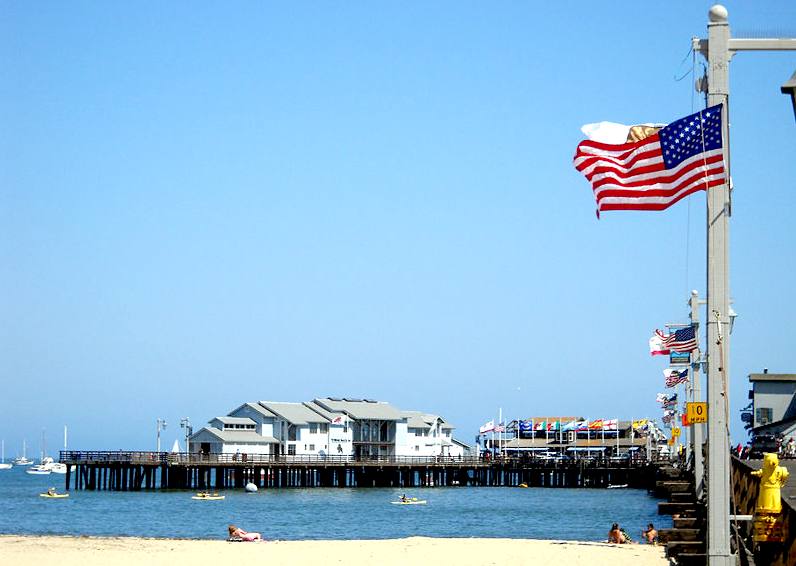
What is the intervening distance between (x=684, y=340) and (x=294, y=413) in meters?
73.8

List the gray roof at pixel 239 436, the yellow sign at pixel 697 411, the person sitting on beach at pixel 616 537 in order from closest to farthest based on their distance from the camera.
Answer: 1. the yellow sign at pixel 697 411
2. the person sitting on beach at pixel 616 537
3. the gray roof at pixel 239 436

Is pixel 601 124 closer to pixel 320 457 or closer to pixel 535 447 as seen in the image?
pixel 320 457

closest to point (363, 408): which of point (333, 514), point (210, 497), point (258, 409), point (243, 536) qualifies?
point (258, 409)

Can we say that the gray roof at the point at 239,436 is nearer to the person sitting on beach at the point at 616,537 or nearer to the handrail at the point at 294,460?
the handrail at the point at 294,460

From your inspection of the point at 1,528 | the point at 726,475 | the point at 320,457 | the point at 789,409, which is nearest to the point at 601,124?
the point at 726,475

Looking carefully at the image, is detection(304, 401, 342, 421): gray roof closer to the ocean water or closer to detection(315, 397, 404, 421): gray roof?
detection(315, 397, 404, 421): gray roof

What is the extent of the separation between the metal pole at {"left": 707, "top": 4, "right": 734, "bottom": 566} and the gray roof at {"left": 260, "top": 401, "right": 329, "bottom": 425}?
90354mm

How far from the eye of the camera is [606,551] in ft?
129

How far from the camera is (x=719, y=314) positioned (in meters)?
12.9

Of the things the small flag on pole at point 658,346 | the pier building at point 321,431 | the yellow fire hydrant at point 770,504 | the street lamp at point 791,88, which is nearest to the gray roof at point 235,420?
the pier building at point 321,431

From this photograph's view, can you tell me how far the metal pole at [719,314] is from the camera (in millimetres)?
12922

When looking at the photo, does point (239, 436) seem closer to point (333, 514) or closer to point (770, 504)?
point (333, 514)

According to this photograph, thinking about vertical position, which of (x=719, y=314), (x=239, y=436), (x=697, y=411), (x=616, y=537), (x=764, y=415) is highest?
(x=719, y=314)

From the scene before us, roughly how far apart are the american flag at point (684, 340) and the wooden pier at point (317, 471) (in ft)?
200
